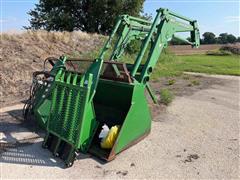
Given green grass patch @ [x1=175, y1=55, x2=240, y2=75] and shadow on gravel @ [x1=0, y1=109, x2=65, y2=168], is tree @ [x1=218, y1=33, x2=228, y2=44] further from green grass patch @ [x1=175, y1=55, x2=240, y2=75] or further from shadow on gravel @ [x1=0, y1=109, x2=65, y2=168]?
shadow on gravel @ [x1=0, y1=109, x2=65, y2=168]

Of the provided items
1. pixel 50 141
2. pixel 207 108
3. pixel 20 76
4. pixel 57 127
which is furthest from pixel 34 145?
pixel 20 76

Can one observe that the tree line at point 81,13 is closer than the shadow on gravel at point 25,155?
No

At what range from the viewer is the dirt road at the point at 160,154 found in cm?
361

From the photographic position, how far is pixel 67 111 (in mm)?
3951

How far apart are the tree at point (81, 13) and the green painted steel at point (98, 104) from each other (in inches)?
636

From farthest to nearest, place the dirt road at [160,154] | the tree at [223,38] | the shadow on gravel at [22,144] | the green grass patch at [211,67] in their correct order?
the tree at [223,38] → the green grass patch at [211,67] → the shadow on gravel at [22,144] → the dirt road at [160,154]

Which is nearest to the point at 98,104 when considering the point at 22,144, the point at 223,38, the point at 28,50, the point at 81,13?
the point at 22,144

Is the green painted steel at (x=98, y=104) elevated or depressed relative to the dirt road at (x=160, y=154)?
elevated

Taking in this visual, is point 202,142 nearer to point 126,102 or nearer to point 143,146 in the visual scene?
point 143,146

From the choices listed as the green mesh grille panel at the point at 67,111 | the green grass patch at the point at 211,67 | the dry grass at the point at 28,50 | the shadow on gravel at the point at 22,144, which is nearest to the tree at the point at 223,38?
the green grass patch at the point at 211,67

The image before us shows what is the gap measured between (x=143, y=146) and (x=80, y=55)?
772cm

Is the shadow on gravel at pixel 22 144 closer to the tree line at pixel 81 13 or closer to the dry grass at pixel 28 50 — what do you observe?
the dry grass at pixel 28 50

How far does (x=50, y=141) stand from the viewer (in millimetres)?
4305

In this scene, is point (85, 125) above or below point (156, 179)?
above
